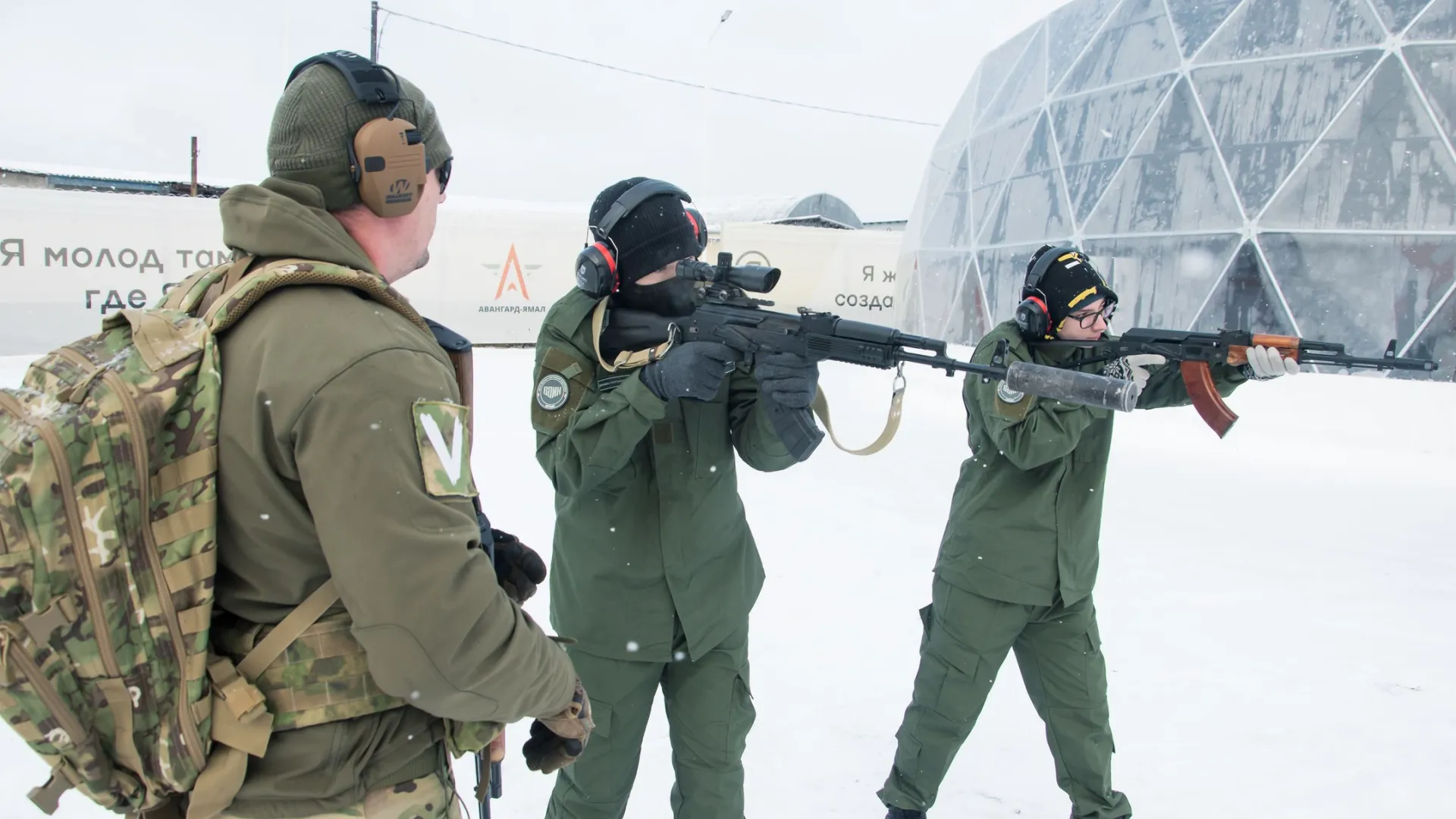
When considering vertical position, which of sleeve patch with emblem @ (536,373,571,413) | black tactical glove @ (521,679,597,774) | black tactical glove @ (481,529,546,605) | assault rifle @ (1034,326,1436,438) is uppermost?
assault rifle @ (1034,326,1436,438)

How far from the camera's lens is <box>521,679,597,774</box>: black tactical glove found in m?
1.52

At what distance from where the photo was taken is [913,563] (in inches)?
221

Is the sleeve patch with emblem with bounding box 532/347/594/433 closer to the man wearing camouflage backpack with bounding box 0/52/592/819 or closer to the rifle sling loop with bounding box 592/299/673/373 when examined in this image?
the rifle sling loop with bounding box 592/299/673/373

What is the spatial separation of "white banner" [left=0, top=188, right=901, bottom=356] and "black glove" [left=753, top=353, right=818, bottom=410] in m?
9.66

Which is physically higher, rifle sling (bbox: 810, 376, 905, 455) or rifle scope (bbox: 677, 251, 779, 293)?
rifle scope (bbox: 677, 251, 779, 293)

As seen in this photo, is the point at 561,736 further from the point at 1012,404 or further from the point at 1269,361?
the point at 1269,361

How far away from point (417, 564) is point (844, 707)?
297 centimetres

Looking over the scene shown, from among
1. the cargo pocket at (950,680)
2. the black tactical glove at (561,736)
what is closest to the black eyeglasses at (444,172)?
the black tactical glove at (561,736)

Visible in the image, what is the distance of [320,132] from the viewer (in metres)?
1.34

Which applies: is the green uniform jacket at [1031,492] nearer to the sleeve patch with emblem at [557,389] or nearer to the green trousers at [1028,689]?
the green trousers at [1028,689]

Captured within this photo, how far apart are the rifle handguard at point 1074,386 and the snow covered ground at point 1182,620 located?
185cm

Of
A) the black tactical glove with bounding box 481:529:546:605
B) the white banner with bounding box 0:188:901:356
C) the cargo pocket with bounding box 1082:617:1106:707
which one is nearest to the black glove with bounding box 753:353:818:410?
the black tactical glove with bounding box 481:529:546:605

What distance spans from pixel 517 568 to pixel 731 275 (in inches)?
42.4

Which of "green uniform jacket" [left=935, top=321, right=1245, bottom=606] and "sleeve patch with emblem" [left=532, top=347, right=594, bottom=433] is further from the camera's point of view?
"green uniform jacket" [left=935, top=321, right=1245, bottom=606]
